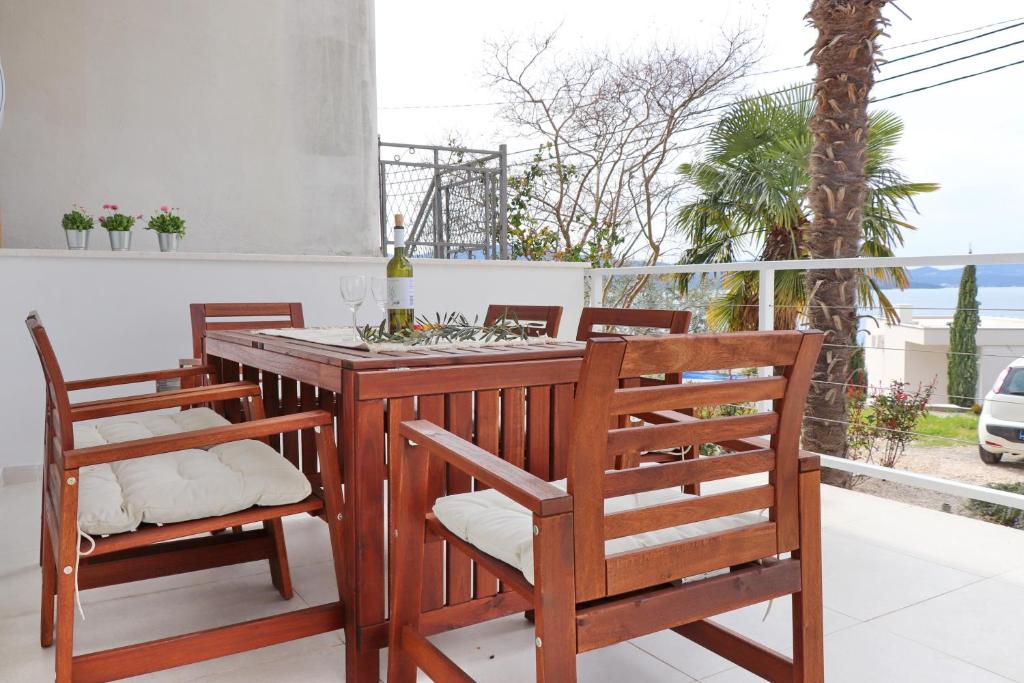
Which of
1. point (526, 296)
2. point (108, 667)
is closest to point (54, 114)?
point (526, 296)

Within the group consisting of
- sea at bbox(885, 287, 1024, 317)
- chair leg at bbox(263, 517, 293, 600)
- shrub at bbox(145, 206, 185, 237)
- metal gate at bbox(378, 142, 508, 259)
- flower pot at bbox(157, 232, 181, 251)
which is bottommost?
chair leg at bbox(263, 517, 293, 600)

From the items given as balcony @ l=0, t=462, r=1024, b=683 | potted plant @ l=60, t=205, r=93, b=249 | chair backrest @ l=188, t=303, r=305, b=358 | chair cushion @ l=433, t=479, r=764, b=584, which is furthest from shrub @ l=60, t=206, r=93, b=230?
chair cushion @ l=433, t=479, r=764, b=584

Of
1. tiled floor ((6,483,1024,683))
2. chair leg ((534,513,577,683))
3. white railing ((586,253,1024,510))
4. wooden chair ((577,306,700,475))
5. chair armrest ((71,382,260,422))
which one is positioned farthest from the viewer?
white railing ((586,253,1024,510))

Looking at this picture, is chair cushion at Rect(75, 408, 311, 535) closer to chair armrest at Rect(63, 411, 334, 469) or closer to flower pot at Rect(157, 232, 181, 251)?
chair armrest at Rect(63, 411, 334, 469)

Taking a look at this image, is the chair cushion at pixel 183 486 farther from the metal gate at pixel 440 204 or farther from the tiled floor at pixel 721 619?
the metal gate at pixel 440 204

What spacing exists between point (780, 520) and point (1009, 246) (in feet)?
43.4

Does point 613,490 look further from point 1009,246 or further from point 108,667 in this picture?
point 1009,246

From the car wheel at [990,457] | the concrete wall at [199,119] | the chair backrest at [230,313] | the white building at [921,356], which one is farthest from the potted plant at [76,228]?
the car wheel at [990,457]

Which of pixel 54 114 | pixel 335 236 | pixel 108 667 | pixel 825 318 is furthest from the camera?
pixel 335 236

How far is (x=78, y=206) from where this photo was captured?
15.1 ft

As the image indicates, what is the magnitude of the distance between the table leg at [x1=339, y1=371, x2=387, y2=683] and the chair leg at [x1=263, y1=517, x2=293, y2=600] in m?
0.51

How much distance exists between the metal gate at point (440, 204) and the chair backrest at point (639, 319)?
462cm

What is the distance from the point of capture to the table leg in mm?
1548

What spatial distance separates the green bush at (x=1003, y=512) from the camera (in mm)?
5051
